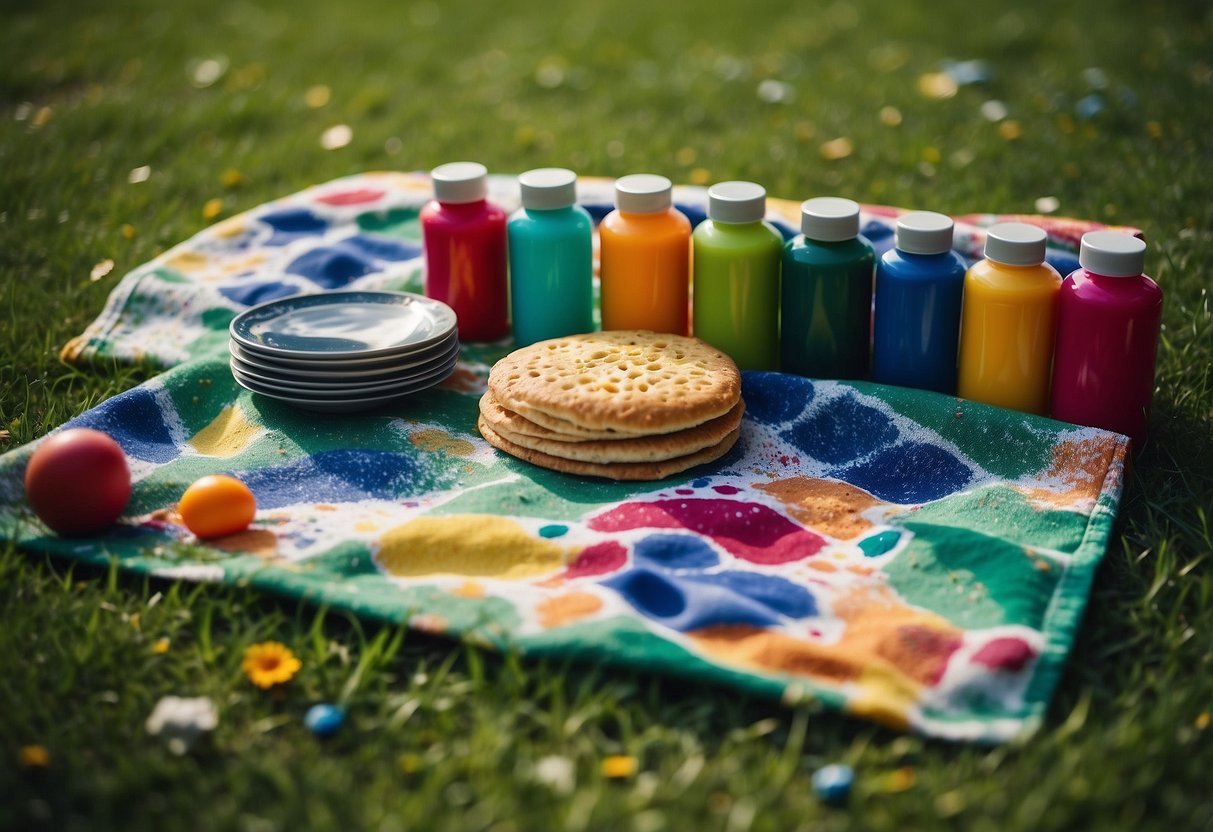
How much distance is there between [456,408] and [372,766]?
3.31ft

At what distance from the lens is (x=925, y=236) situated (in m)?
2.29

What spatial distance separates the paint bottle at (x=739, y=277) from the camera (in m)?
2.46

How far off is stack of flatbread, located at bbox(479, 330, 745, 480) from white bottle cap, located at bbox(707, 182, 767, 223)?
30 cm

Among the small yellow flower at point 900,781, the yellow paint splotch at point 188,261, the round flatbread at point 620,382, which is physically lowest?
the small yellow flower at point 900,781

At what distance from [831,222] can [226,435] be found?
48.2 inches

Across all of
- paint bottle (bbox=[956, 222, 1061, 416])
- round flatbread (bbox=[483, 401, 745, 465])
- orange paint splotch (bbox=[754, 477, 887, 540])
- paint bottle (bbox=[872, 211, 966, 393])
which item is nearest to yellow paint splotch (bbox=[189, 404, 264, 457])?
round flatbread (bbox=[483, 401, 745, 465])

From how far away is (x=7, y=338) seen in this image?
9.29 feet

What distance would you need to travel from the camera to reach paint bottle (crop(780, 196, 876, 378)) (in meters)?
2.38

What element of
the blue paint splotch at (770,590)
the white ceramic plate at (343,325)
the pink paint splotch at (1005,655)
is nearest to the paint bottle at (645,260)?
the white ceramic plate at (343,325)

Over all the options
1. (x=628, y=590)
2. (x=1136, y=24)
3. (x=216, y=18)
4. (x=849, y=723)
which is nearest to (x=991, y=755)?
(x=849, y=723)

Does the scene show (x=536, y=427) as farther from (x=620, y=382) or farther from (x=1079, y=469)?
(x=1079, y=469)

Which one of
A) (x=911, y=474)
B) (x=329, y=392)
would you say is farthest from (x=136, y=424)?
(x=911, y=474)

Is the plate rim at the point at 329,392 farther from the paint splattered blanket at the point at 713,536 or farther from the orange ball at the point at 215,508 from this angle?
the orange ball at the point at 215,508

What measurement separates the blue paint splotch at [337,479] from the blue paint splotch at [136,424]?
0.24 meters
